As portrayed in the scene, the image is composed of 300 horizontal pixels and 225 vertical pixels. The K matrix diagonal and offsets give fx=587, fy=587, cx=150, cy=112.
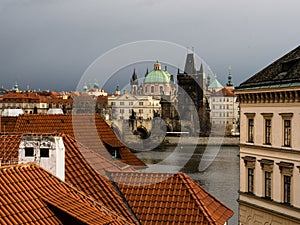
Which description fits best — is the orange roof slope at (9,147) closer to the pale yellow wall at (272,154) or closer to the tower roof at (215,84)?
the pale yellow wall at (272,154)

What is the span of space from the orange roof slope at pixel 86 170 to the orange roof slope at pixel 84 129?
3764 mm

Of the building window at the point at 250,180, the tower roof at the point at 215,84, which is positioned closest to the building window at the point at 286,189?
the building window at the point at 250,180

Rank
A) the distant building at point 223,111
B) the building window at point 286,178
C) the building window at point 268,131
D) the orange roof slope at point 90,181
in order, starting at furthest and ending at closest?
1. the distant building at point 223,111
2. the building window at point 268,131
3. the building window at point 286,178
4. the orange roof slope at point 90,181

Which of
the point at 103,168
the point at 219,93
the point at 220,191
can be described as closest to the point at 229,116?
the point at 219,93

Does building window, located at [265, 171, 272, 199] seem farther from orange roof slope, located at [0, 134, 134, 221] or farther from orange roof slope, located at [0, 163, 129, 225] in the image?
orange roof slope, located at [0, 163, 129, 225]

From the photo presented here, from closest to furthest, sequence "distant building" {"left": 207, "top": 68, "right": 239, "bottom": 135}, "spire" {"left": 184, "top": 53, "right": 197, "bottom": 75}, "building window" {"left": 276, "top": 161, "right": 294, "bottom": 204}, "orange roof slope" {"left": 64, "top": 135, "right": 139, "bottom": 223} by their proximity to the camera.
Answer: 1. "orange roof slope" {"left": 64, "top": 135, "right": 139, "bottom": 223}
2. "building window" {"left": 276, "top": 161, "right": 294, "bottom": 204}
3. "spire" {"left": 184, "top": 53, "right": 197, "bottom": 75}
4. "distant building" {"left": 207, "top": 68, "right": 239, "bottom": 135}

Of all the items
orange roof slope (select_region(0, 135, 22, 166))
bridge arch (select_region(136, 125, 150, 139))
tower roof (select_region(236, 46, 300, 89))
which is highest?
tower roof (select_region(236, 46, 300, 89))

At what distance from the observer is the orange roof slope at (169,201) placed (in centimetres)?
741

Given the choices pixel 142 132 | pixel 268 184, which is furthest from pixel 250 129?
pixel 142 132

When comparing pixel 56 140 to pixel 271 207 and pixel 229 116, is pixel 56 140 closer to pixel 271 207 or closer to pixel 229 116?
pixel 271 207

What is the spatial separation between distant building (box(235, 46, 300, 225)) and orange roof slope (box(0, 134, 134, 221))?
8.03 m

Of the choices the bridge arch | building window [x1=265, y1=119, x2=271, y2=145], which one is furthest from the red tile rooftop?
the bridge arch

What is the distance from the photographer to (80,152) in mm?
8820

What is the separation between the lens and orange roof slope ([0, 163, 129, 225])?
5.57m
